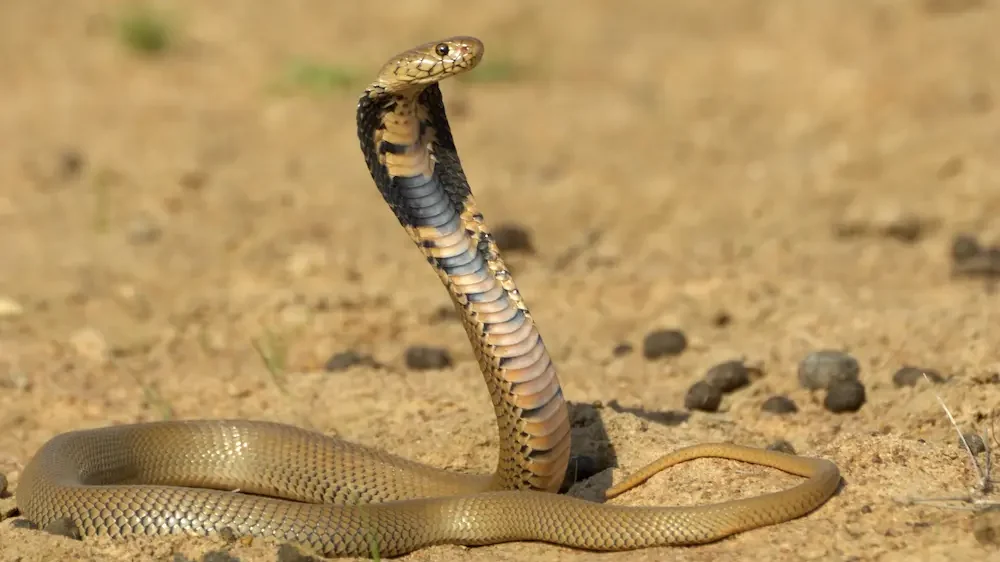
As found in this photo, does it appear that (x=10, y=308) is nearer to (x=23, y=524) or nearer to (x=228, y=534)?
(x=23, y=524)

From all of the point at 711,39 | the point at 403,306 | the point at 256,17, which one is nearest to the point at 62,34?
the point at 256,17

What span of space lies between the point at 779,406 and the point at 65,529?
115 inches

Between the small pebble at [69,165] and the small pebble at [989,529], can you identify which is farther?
the small pebble at [69,165]

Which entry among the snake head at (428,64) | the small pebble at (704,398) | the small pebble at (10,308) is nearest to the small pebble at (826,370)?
the small pebble at (704,398)

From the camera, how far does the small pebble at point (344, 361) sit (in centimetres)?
690

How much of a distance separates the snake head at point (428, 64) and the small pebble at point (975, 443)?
7.30 feet

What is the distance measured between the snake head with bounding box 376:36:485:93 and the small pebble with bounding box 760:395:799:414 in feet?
7.55

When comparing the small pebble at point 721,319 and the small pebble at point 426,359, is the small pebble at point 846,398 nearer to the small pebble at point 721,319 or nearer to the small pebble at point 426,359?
the small pebble at point 721,319

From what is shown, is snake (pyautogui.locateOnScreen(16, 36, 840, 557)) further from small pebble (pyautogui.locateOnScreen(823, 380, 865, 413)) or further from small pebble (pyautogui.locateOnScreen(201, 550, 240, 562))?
small pebble (pyautogui.locateOnScreen(823, 380, 865, 413))

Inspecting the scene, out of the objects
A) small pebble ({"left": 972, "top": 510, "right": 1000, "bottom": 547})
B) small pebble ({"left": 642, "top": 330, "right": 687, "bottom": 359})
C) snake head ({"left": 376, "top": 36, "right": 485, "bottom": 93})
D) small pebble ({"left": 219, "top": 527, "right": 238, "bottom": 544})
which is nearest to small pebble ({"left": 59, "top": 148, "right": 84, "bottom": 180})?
small pebble ({"left": 642, "top": 330, "right": 687, "bottom": 359})

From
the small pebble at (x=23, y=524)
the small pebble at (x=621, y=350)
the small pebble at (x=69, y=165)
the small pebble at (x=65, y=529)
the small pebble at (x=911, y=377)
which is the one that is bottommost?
the small pebble at (x=621, y=350)

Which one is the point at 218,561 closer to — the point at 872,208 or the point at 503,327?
the point at 503,327

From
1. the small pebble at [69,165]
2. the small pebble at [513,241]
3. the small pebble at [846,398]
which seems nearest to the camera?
the small pebble at [846,398]

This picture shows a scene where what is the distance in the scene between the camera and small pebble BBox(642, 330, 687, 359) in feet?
22.9
